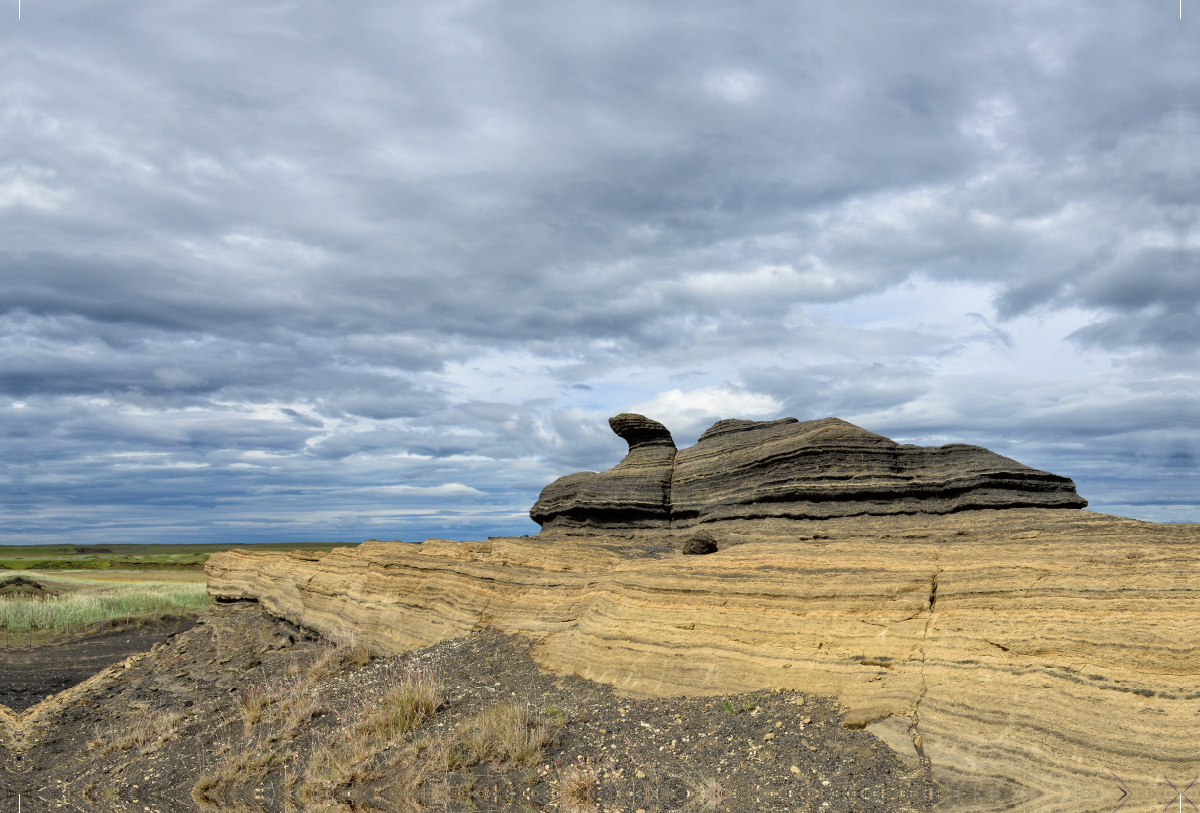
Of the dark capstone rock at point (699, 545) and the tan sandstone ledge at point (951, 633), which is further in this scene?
the dark capstone rock at point (699, 545)

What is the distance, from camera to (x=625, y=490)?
21.9 m

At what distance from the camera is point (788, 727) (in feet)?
32.5

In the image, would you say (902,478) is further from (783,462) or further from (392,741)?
(392,741)

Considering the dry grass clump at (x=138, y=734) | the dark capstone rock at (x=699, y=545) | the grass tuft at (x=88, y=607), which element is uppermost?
the dark capstone rock at (x=699, y=545)

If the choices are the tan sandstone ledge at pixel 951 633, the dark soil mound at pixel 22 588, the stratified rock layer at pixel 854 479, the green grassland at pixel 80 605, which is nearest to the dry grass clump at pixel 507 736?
the tan sandstone ledge at pixel 951 633

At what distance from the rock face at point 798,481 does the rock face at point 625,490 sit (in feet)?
0.14

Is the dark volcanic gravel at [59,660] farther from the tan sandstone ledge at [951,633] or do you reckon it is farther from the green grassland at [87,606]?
the tan sandstone ledge at [951,633]

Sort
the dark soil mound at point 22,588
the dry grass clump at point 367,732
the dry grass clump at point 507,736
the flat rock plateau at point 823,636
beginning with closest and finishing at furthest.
Answer: the flat rock plateau at point 823,636, the dry grass clump at point 507,736, the dry grass clump at point 367,732, the dark soil mound at point 22,588

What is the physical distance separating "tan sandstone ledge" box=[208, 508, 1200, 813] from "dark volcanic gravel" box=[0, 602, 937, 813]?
59 cm

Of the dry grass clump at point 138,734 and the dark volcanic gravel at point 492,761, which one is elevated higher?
the dark volcanic gravel at point 492,761

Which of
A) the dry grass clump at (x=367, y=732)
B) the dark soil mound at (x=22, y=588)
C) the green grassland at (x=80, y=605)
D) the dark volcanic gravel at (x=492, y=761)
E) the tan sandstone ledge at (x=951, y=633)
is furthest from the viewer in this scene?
the dark soil mound at (x=22, y=588)

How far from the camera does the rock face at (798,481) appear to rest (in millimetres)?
14828

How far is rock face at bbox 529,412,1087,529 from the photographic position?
14828mm

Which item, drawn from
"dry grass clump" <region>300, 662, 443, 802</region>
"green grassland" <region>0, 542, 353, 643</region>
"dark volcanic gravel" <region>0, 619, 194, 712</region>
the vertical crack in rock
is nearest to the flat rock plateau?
the vertical crack in rock
